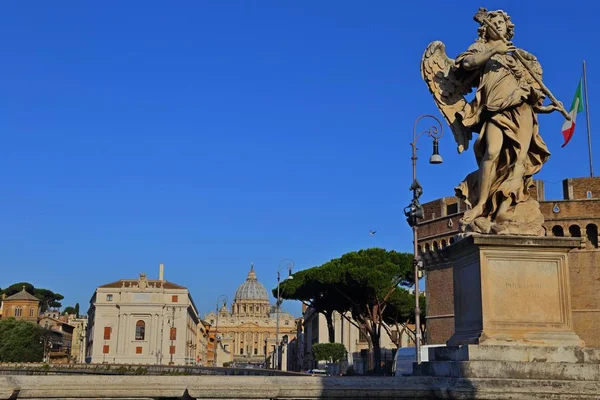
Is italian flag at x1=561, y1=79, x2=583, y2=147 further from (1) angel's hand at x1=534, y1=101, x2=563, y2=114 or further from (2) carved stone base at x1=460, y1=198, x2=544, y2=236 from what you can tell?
(2) carved stone base at x1=460, y1=198, x2=544, y2=236

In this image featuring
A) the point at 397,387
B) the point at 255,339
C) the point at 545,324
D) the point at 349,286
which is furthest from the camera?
the point at 255,339

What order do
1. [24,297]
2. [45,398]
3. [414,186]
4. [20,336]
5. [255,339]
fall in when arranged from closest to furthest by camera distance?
[45,398] → [414,186] → [20,336] → [24,297] → [255,339]

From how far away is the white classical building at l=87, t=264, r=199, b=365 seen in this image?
90812 millimetres

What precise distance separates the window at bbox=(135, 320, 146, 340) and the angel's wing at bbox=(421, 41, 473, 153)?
297 ft

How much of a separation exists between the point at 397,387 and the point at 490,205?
202 centimetres

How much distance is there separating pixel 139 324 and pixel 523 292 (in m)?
91.5

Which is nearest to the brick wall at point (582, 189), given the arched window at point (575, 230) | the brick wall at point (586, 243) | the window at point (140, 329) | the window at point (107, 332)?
the brick wall at point (586, 243)

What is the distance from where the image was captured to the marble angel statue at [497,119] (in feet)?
19.4

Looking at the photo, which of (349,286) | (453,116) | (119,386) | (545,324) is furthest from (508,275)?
(349,286)

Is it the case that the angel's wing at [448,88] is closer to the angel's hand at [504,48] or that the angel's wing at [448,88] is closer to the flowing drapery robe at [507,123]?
the flowing drapery robe at [507,123]

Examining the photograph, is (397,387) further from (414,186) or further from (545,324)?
(414,186)

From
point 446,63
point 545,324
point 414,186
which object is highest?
point 414,186

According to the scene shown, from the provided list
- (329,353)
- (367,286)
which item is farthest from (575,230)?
(329,353)

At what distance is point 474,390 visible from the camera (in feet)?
15.8
